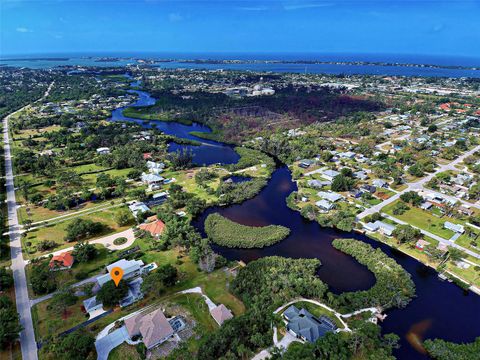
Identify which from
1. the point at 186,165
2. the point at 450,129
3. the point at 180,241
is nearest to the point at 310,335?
the point at 180,241

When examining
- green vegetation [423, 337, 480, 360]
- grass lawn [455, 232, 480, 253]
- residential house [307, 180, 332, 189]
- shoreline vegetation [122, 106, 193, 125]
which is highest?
shoreline vegetation [122, 106, 193, 125]

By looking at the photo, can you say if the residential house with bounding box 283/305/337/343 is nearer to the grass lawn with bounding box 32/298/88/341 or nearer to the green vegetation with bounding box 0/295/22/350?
the grass lawn with bounding box 32/298/88/341

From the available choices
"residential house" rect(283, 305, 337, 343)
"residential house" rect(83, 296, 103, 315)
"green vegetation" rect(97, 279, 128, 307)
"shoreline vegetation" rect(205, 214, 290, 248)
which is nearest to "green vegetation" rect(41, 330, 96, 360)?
"residential house" rect(83, 296, 103, 315)

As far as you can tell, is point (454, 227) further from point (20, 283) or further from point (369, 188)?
point (20, 283)

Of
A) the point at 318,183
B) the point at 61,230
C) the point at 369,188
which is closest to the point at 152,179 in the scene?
the point at 61,230

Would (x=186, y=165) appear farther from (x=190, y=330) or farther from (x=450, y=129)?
(x=450, y=129)

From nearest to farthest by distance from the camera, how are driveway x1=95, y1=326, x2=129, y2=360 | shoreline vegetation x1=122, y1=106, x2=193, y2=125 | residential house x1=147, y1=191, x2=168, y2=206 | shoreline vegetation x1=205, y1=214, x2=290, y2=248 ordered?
driveway x1=95, y1=326, x2=129, y2=360
shoreline vegetation x1=205, y1=214, x2=290, y2=248
residential house x1=147, y1=191, x2=168, y2=206
shoreline vegetation x1=122, y1=106, x2=193, y2=125
